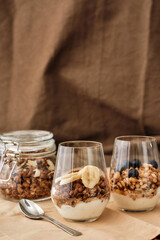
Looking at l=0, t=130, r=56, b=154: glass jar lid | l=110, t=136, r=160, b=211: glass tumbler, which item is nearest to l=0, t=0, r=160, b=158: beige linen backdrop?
l=0, t=130, r=56, b=154: glass jar lid

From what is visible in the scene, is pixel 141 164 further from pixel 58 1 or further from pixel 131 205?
pixel 58 1

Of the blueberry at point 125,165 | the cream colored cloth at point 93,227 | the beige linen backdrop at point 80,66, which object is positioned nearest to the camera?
the cream colored cloth at point 93,227

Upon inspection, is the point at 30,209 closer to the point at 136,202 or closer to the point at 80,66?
the point at 136,202

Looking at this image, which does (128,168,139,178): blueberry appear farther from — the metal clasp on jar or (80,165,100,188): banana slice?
the metal clasp on jar

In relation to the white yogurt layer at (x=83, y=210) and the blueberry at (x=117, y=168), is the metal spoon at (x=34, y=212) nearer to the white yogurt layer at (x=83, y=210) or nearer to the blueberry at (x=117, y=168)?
the white yogurt layer at (x=83, y=210)

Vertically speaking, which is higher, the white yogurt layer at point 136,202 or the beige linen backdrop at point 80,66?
the beige linen backdrop at point 80,66

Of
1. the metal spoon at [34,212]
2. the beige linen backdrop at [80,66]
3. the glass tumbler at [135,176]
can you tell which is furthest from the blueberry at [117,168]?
the beige linen backdrop at [80,66]

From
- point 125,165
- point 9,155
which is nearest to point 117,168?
point 125,165

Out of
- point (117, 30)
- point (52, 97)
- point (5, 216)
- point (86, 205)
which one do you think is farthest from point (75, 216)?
point (117, 30)
